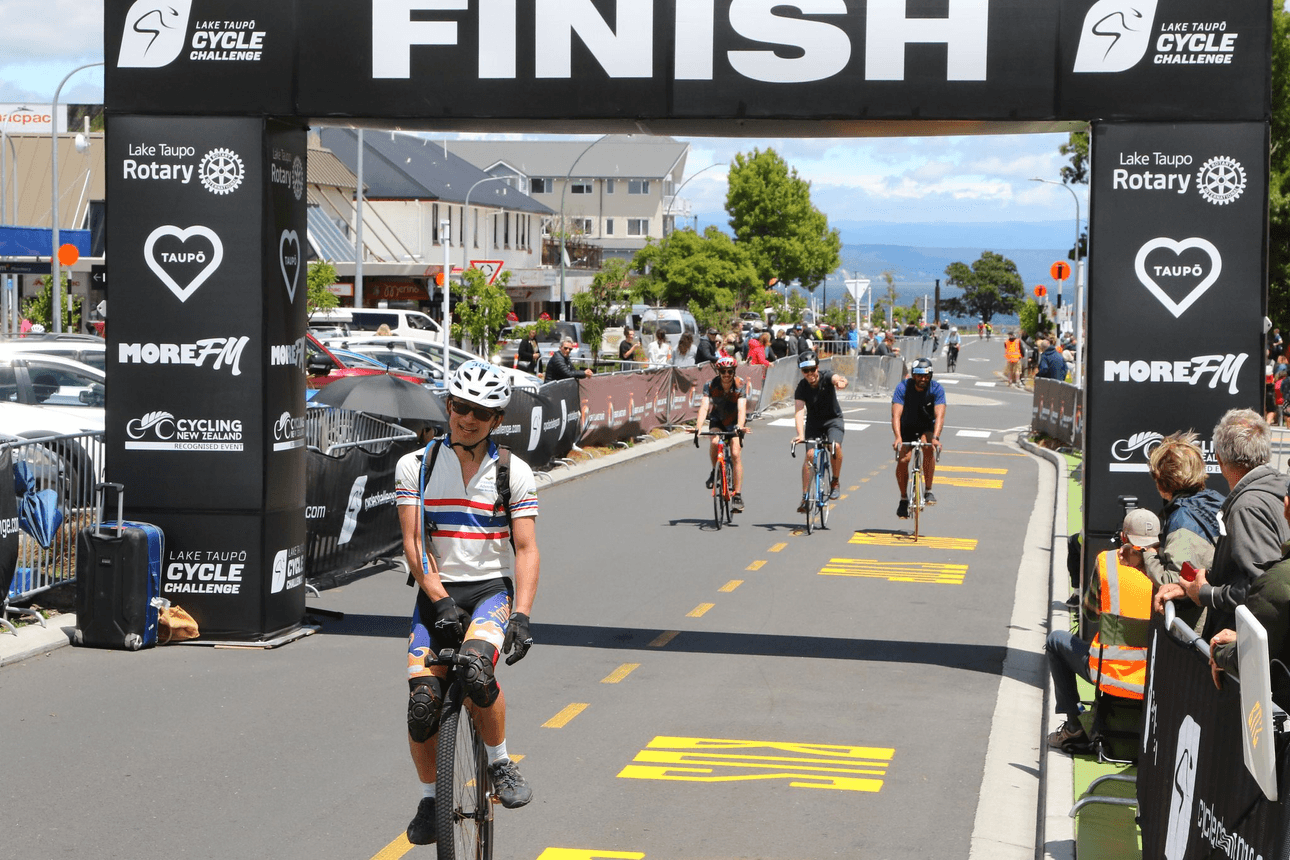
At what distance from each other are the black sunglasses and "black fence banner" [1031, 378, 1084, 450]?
20.7 m

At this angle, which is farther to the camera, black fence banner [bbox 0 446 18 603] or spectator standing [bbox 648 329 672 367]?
spectator standing [bbox 648 329 672 367]

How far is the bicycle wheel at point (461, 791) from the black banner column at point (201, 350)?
526 cm

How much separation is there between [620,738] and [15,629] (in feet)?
16.0

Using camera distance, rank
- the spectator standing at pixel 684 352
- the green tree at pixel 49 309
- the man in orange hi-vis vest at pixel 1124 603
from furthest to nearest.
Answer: the green tree at pixel 49 309 < the spectator standing at pixel 684 352 < the man in orange hi-vis vest at pixel 1124 603

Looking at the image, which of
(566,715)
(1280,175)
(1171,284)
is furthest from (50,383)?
(1280,175)

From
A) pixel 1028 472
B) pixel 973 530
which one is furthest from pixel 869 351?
pixel 973 530

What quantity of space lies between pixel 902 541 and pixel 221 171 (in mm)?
8731

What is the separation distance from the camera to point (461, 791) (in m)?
5.42

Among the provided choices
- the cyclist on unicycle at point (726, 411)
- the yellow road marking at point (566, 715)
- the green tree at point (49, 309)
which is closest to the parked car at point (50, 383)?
the cyclist on unicycle at point (726, 411)

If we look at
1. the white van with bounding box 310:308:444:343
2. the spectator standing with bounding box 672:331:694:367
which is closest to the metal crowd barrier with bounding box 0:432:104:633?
the spectator standing with bounding box 672:331:694:367

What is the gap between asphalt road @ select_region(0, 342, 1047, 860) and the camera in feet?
21.6

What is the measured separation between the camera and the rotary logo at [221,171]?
34.1 feet

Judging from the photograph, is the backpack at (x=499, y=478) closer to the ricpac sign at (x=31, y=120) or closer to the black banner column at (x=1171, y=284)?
the black banner column at (x=1171, y=284)

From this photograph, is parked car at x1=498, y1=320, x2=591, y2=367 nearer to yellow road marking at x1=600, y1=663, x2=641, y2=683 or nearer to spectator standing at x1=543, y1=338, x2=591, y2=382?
spectator standing at x1=543, y1=338, x2=591, y2=382
